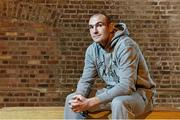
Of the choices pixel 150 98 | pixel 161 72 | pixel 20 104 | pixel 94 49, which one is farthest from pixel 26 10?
pixel 150 98

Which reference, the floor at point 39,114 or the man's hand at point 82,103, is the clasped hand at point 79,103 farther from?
the floor at point 39,114

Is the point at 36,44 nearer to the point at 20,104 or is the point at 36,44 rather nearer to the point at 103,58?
the point at 20,104

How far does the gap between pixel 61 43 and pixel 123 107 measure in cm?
231

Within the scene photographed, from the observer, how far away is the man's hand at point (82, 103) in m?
2.14

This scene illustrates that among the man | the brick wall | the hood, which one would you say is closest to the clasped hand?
the man

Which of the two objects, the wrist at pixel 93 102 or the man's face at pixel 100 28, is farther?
the man's face at pixel 100 28

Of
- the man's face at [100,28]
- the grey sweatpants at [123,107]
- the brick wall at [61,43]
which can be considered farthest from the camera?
the brick wall at [61,43]

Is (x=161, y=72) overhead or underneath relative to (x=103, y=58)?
underneath

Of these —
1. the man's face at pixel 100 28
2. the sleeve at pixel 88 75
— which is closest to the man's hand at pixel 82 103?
the sleeve at pixel 88 75

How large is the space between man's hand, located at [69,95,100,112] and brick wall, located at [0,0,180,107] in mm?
→ 2066

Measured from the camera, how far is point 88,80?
242 centimetres

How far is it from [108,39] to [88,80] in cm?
32

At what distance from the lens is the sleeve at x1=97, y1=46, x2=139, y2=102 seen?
84.0 inches

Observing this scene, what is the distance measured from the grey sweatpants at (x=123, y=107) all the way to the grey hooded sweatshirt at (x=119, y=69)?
44 millimetres
